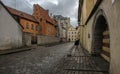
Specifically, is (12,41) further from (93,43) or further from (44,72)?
(44,72)

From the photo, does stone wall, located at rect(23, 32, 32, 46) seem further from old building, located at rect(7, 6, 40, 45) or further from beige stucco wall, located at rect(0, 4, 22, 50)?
old building, located at rect(7, 6, 40, 45)

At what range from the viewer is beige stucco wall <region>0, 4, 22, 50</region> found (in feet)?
53.2

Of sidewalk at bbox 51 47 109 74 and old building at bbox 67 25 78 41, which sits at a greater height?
old building at bbox 67 25 78 41

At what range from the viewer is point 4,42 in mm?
16250

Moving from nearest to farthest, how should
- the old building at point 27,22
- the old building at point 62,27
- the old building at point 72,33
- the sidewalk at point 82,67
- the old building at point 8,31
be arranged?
1. the sidewalk at point 82,67
2. the old building at point 8,31
3. the old building at point 27,22
4. the old building at point 62,27
5. the old building at point 72,33

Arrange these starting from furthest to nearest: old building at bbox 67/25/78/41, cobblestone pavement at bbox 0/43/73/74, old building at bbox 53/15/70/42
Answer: old building at bbox 67/25/78/41, old building at bbox 53/15/70/42, cobblestone pavement at bbox 0/43/73/74

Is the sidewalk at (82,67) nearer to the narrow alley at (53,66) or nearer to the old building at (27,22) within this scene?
the narrow alley at (53,66)

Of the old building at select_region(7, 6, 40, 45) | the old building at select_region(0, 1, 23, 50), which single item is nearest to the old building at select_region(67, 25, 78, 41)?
the old building at select_region(7, 6, 40, 45)

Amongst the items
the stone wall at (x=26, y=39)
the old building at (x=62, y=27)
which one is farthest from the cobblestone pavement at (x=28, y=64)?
the old building at (x=62, y=27)

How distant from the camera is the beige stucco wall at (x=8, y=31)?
53.2 ft

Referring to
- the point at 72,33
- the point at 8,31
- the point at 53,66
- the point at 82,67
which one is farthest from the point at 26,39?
the point at 72,33

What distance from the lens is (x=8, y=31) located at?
16953mm

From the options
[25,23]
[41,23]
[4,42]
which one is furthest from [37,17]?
[4,42]

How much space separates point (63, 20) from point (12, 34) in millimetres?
60701
